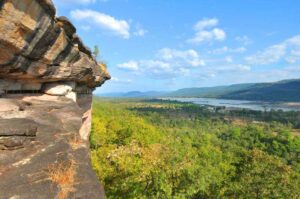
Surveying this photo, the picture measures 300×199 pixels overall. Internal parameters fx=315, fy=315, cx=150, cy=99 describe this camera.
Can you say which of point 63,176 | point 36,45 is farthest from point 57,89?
point 63,176

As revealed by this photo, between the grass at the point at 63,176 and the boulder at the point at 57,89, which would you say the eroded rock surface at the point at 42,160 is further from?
the boulder at the point at 57,89

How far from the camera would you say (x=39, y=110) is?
54.4 ft

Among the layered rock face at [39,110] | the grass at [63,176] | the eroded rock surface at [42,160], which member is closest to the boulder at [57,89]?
the layered rock face at [39,110]

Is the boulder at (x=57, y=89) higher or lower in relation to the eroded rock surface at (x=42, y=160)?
higher

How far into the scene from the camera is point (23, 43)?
14227 millimetres

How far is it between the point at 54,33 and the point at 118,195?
71.2 ft

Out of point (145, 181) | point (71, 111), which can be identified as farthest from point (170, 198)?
point (71, 111)

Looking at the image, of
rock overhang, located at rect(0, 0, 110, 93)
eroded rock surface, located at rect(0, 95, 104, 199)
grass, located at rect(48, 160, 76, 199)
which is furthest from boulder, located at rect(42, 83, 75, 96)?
grass, located at rect(48, 160, 76, 199)

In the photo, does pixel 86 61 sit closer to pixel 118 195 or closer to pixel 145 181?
pixel 145 181

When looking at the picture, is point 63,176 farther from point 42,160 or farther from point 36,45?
point 36,45

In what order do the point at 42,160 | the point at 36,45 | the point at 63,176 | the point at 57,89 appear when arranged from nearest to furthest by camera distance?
the point at 63,176
the point at 42,160
the point at 36,45
the point at 57,89

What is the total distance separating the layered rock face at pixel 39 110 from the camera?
1045 cm

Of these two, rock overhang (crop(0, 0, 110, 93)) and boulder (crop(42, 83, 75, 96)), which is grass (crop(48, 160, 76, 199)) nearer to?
rock overhang (crop(0, 0, 110, 93))

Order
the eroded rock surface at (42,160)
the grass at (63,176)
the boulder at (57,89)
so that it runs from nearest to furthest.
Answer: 1. the eroded rock surface at (42,160)
2. the grass at (63,176)
3. the boulder at (57,89)
